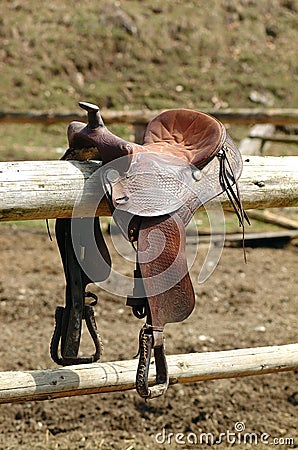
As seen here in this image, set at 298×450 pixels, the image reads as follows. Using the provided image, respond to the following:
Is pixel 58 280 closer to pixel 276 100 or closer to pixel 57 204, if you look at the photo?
pixel 57 204

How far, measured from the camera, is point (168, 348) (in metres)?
3.56

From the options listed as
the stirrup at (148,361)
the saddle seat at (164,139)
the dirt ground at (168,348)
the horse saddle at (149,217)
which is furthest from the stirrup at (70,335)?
the dirt ground at (168,348)

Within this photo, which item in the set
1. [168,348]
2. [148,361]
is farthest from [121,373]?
[168,348]

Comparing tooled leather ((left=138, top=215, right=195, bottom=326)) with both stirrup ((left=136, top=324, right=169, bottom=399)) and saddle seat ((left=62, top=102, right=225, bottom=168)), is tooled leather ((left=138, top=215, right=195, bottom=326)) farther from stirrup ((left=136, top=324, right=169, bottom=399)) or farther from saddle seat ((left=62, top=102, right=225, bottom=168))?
saddle seat ((left=62, top=102, right=225, bottom=168))

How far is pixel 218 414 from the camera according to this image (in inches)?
118

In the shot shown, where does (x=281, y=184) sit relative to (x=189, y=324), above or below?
above

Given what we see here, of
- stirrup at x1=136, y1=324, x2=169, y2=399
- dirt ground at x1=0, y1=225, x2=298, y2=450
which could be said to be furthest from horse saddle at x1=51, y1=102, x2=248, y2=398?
dirt ground at x1=0, y1=225, x2=298, y2=450

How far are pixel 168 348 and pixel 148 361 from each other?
1825mm

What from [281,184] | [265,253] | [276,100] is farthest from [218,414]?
Answer: [276,100]

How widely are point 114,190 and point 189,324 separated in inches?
86.9

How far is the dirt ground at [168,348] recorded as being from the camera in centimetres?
285

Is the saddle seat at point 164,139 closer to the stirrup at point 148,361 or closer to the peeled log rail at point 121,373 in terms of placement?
the stirrup at point 148,361

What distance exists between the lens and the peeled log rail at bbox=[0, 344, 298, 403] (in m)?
2.02

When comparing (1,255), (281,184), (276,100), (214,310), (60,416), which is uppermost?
(281,184)
